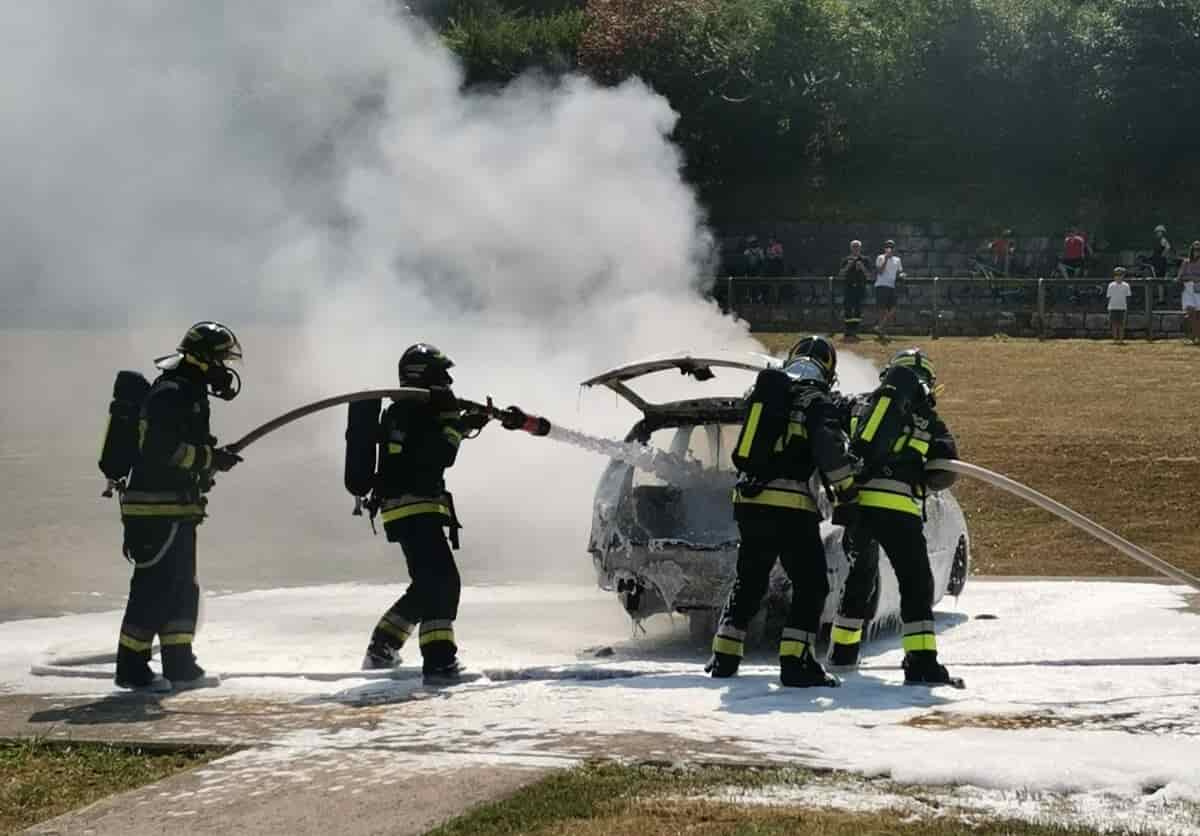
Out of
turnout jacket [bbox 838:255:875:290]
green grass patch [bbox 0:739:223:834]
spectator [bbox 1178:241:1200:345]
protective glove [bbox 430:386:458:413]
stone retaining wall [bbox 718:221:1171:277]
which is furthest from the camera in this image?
stone retaining wall [bbox 718:221:1171:277]

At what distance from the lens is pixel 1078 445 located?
849 inches

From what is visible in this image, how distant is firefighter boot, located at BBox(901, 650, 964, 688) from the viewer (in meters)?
10.0

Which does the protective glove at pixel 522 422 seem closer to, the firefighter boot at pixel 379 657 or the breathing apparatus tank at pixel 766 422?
the firefighter boot at pixel 379 657

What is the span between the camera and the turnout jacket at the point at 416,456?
35.5ft

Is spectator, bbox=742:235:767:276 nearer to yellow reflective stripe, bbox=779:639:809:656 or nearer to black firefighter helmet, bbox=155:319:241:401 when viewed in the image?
black firefighter helmet, bbox=155:319:241:401

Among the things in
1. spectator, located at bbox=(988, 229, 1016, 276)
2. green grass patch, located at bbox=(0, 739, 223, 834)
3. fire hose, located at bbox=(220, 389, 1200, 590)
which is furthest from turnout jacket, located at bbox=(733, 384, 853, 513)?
spectator, located at bbox=(988, 229, 1016, 276)

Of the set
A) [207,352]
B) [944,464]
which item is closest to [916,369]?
[944,464]

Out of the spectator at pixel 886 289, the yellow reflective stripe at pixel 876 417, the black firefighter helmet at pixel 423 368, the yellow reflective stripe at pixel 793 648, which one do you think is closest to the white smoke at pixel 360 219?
the spectator at pixel 886 289

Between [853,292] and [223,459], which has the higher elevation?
[853,292]

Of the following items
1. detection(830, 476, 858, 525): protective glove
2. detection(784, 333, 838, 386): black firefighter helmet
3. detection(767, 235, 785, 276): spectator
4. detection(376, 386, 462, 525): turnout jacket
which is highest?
detection(767, 235, 785, 276): spectator

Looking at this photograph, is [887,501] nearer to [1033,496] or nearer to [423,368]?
[1033,496]

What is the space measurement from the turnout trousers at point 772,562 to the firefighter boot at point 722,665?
0.03 meters

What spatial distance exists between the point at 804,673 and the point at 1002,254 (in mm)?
28338

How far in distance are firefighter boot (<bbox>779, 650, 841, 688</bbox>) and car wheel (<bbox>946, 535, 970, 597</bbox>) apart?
3.94 m
